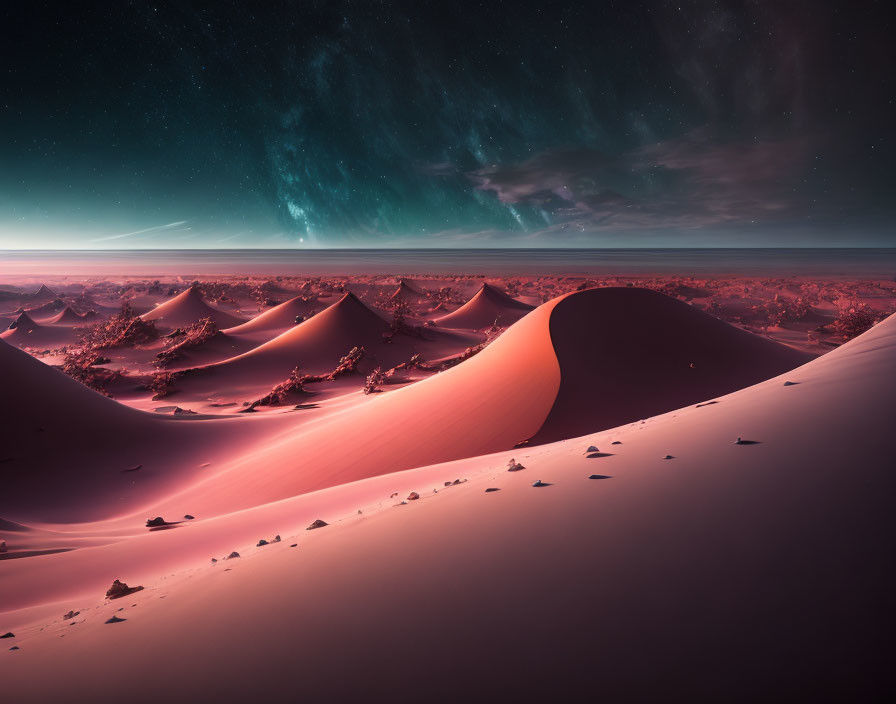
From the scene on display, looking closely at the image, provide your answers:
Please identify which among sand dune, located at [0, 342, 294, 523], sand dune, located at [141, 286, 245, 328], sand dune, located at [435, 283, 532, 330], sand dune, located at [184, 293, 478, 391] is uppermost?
sand dune, located at [141, 286, 245, 328]

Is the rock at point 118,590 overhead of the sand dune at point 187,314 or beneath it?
beneath

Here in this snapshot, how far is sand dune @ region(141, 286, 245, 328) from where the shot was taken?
26953mm

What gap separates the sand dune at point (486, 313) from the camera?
25828 millimetres

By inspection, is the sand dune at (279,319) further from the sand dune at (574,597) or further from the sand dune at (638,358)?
the sand dune at (574,597)

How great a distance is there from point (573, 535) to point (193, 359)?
19.4 m

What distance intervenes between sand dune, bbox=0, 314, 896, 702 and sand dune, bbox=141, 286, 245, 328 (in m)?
27.2

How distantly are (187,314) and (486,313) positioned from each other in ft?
57.9

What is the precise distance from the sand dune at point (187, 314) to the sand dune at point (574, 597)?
27.2 metres

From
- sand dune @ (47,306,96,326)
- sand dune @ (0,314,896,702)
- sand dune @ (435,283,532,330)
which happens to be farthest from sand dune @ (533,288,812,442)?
sand dune @ (47,306,96,326)

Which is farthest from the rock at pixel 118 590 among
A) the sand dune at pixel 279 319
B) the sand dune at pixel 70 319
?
the sand dune at pixel 70 319

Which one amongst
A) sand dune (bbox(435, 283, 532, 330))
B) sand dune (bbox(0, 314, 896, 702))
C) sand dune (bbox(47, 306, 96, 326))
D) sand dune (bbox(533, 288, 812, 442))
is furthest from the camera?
sand dune (bbox(47, 306, 96, 326))

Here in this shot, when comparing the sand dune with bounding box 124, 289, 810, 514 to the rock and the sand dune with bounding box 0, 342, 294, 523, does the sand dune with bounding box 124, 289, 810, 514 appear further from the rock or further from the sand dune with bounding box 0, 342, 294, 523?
the rock

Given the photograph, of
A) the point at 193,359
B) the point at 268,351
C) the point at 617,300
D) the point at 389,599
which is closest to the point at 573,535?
the point at 389,599

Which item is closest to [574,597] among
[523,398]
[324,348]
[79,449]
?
[523,398]
